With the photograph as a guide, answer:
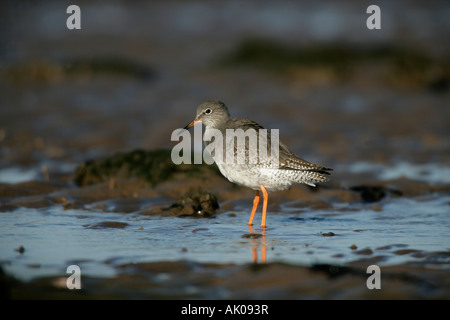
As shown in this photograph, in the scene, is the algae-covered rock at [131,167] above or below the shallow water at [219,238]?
above

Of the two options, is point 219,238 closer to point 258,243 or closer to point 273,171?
point 258,243

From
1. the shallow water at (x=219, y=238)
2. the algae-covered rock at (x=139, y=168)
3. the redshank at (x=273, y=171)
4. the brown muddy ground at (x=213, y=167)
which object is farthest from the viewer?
the algae-covered rock at (x=139, y=168)

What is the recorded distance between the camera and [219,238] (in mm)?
8062

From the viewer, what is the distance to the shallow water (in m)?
7.13

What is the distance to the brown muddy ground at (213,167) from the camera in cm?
680

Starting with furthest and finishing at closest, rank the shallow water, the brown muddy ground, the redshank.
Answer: the redshank → the shallow water → the brown muddy ground

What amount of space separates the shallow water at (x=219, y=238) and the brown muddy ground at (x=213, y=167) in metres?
0.04

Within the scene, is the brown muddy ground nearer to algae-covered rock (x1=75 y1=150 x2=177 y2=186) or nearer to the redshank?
algae-covered rock (x1=75 y1=150 x2=177 y2=186)

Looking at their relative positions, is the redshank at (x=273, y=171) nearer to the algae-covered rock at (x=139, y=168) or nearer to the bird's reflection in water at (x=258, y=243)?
the bird's reflection in water at (x=258, y=243)

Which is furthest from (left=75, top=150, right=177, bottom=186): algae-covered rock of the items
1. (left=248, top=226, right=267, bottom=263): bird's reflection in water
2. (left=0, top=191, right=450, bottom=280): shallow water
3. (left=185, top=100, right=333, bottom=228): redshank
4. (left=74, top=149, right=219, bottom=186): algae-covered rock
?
(left=248, top=226, right=267, bottom=263): bird's reflection in water

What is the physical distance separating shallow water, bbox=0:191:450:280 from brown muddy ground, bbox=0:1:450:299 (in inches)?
1.4

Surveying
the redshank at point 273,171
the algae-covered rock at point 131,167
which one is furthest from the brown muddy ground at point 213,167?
the redshank at point 273,171

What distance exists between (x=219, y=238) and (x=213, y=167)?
3233mm

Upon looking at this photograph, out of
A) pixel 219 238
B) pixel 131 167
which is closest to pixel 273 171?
pixel 219 238
